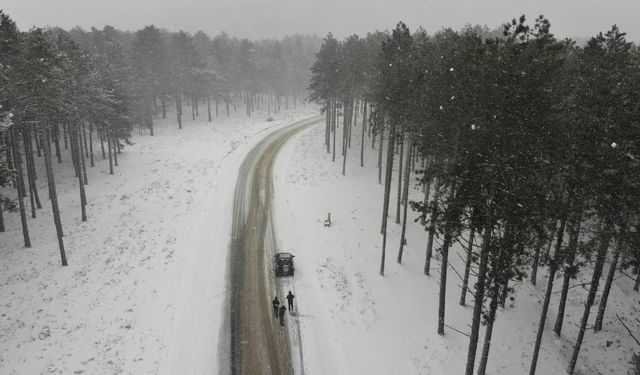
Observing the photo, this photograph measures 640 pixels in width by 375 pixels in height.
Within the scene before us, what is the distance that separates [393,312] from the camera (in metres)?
23.4

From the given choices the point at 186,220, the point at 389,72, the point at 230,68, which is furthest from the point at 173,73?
the point at 389,72

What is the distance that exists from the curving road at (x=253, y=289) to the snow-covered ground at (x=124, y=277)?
797 millimetres

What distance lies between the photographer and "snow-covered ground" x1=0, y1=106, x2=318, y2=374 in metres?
18.9

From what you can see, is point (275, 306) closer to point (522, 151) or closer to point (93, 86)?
point (522, 151)

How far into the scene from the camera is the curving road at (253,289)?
18844mm

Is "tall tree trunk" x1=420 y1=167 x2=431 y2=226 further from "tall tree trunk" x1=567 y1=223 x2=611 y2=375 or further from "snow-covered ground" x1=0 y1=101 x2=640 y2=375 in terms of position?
"tall tree trunk" x1=567 y1=223 x2=611 y2=375

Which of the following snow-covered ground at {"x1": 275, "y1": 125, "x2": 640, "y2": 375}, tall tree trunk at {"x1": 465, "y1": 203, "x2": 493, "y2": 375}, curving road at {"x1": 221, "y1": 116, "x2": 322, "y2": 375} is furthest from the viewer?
snow-covered ground at {"x1": 275, "y1": 125, "x2": 640, "y2": 375}

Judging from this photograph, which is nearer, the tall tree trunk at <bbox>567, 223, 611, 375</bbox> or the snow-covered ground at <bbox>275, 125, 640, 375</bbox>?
the tall tree trunk at <bbox>567, 223, 611, 375</bbox>

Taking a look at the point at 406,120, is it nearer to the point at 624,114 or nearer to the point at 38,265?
the point at 624,114

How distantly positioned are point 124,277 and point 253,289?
25.6ft

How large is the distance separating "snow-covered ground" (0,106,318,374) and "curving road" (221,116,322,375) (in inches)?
31.4

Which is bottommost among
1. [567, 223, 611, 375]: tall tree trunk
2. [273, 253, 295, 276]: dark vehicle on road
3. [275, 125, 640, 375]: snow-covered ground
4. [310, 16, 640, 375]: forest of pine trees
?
[275, 125, 640, 375]: snow-covered ground

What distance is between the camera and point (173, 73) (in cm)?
6153

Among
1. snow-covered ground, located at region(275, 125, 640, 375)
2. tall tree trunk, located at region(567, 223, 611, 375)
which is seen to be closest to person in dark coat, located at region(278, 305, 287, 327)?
snow-covered ground, located at region(275, 125, 640, 375)
